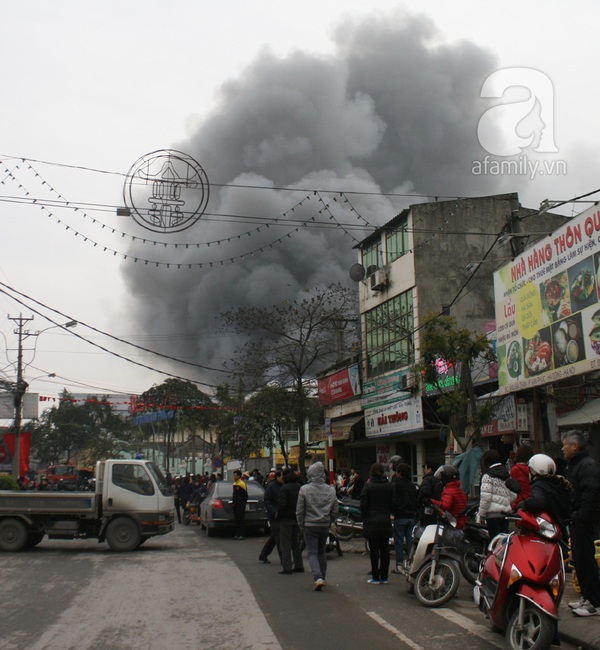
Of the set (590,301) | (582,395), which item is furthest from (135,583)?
(582,395)

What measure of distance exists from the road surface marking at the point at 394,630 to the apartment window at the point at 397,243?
2349 centimetres

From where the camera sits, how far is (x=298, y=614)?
25.3 feet

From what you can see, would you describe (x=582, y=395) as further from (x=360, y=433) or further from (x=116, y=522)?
(x=360, y=433)

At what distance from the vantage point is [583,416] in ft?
51.2

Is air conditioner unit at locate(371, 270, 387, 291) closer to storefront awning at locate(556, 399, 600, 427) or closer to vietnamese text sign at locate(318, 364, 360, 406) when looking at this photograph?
vietnamese text sign at locate(318, 364, 360, 406)

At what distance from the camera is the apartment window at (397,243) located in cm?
3031

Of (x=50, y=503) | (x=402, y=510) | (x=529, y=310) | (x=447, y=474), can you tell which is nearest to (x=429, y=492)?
(x=447, y=474)

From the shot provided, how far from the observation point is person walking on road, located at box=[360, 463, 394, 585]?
9.69 meters

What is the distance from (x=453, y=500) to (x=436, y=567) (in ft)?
3.02

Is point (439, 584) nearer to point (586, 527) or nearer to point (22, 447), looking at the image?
point (586, 527)

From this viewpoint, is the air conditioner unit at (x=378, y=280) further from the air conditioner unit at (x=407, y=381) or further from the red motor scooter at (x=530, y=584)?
the red motor scooter at (x=530, y=584)

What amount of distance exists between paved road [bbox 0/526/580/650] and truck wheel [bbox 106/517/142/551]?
87.4 inches

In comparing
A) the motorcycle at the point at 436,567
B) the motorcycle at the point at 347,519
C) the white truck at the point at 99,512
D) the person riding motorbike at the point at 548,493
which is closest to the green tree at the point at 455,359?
the motorcycle at the point at 347,519

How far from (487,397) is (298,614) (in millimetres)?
12118
